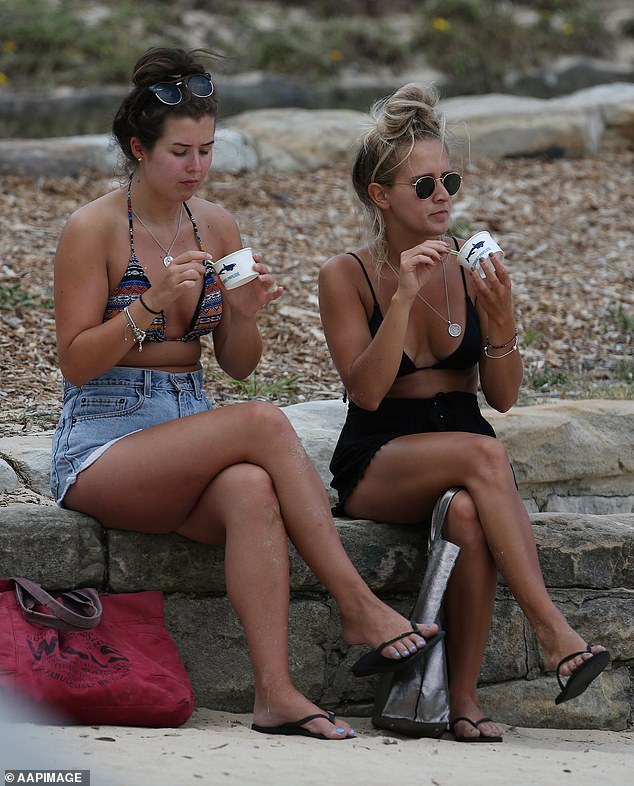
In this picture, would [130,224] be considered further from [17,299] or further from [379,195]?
[17,299]

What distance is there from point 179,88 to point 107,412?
86cm

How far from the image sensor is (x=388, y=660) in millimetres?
2812

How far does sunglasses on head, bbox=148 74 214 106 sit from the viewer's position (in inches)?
118

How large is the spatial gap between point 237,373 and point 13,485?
0.84m

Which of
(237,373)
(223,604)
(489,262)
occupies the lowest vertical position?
(223,604)

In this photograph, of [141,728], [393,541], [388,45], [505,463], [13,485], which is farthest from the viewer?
[388,45]

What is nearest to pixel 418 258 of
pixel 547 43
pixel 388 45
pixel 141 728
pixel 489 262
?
pixel 489 262

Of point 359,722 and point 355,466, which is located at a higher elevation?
point 355,466

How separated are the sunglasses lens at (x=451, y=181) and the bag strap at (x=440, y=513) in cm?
84

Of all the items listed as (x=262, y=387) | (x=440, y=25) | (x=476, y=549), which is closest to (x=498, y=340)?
(x=476, y=549)

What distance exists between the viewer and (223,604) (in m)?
3.16

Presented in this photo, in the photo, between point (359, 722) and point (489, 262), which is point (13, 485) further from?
point (489, 262)

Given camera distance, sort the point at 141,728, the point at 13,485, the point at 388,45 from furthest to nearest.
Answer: the point at 388,45, the point at 13,485, the point at 141,728

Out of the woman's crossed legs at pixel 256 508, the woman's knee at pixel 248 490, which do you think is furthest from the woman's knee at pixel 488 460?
the woman's knee at pixel 248 490
